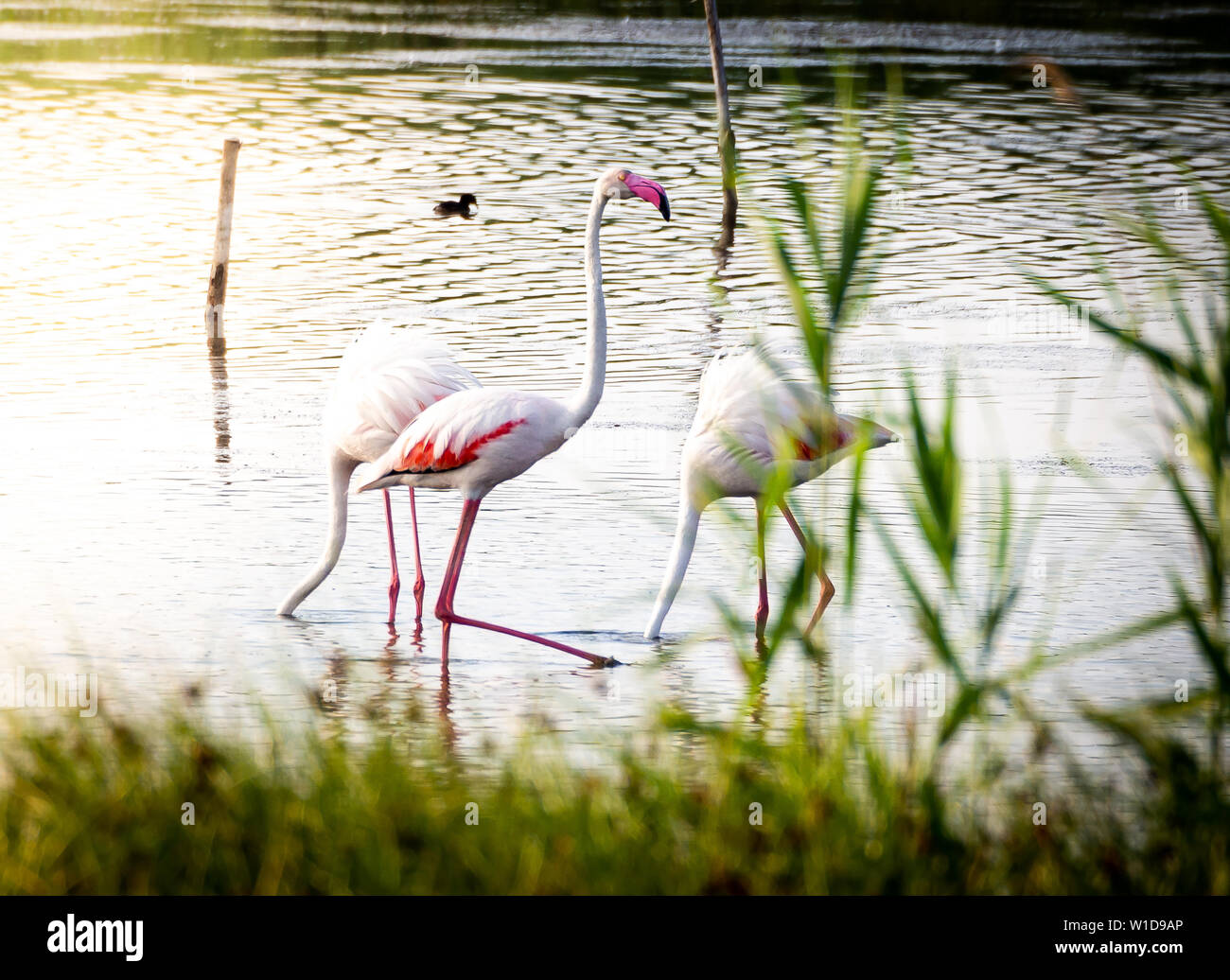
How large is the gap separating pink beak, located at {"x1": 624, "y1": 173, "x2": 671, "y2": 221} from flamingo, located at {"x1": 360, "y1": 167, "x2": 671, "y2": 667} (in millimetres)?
13

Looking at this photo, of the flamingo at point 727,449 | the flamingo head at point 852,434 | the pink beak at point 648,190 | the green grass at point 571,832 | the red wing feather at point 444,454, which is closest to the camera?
the green grass at point 571,832

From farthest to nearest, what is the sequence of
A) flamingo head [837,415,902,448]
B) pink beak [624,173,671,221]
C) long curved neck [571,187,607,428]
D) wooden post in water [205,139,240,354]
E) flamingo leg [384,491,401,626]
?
wooden post in water [205,139,240,354] < flamingo leg [384,491,401,626] < flamingo head [837,415,902,448] < long curved neck [571,187,607,428] < pink beak [624,173,671,221]

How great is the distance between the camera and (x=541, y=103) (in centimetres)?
3400

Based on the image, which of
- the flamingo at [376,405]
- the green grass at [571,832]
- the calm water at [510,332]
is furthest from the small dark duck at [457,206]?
the green grass at [571,832]

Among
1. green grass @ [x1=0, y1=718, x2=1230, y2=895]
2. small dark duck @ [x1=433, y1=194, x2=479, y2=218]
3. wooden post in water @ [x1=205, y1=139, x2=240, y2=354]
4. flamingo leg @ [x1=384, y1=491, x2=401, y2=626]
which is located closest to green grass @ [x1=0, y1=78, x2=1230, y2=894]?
green grass @ [x1=0, y1=718, x2=1230, y2=895]

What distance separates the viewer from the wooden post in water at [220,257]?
1691 cm

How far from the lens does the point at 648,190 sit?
793cm

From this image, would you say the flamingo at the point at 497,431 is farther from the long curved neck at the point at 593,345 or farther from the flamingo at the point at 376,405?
the flamingo at the point at 376,405

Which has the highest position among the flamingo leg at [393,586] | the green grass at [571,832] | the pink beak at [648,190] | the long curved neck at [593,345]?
the pink beak at [648,190]

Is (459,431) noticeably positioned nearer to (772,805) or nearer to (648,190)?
(648,190)

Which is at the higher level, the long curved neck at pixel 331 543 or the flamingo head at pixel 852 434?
the flamingo head at pixel 852 434

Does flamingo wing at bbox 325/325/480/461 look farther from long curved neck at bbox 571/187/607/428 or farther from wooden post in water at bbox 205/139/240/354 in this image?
wooden post in water at bbox 205/139/240/354

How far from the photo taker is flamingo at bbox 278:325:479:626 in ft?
29.2
